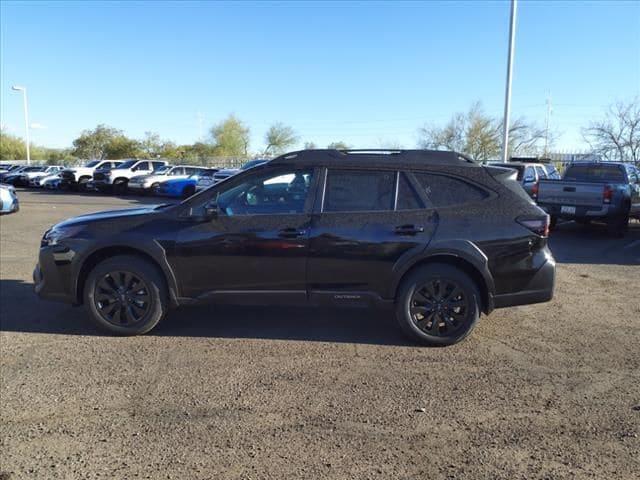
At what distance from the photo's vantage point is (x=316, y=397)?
12.6 ft

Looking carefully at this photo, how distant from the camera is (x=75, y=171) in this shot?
2920 cm

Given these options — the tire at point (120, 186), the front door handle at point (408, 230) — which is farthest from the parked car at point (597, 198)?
the tire at point (120, 186)

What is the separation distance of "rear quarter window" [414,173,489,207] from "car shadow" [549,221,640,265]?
17.0 feet

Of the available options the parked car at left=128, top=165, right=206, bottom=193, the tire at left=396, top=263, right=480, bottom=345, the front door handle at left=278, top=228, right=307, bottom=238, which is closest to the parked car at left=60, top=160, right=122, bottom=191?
the parked car at left=128, top=165, right=206, bottom=193

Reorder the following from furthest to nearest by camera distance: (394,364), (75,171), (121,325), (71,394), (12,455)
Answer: (75,171), (121,325), (394,364), (71,394), (12,455)

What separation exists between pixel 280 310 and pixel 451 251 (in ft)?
7.22

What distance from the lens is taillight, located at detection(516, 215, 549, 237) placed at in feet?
16.0

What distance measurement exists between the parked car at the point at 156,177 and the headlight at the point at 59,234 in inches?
832

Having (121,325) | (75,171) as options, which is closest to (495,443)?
(121,325)

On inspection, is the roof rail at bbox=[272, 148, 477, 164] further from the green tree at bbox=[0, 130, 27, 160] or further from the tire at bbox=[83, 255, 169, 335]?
the green tree at bbox=[0, 130, 27, 160]

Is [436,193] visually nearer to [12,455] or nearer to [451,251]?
[451,251]

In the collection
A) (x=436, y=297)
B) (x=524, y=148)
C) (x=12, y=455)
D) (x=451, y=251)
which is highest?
(x=524, y=148)

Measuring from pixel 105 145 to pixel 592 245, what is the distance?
67.5 m

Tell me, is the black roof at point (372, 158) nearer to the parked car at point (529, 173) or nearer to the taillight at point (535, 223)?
the taillight at point (535, 223)
